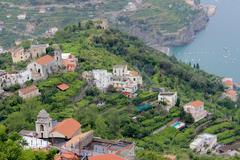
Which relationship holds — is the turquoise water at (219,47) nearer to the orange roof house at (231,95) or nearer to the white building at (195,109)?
the orange roof house at (231,95)

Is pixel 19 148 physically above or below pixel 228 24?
above

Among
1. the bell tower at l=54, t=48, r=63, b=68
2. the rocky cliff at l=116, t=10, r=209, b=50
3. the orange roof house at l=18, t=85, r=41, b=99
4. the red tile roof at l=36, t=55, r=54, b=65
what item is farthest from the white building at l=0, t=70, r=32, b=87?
the rocky cliff at l=116, t=10, r=209, b=50

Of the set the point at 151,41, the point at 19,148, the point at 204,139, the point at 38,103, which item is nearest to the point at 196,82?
the point at 204,139

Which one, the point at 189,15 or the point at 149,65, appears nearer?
the point at 149,65

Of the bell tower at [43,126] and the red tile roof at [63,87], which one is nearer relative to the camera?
the bell tower at [43,126]

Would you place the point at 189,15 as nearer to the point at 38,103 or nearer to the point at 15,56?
the point at 15,56

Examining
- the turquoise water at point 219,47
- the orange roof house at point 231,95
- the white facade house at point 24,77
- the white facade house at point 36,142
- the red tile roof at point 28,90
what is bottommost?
the turquoise water at point 219,47

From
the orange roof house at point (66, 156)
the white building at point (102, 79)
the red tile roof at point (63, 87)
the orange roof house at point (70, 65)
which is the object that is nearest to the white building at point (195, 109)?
the white building at point (102, 79)
